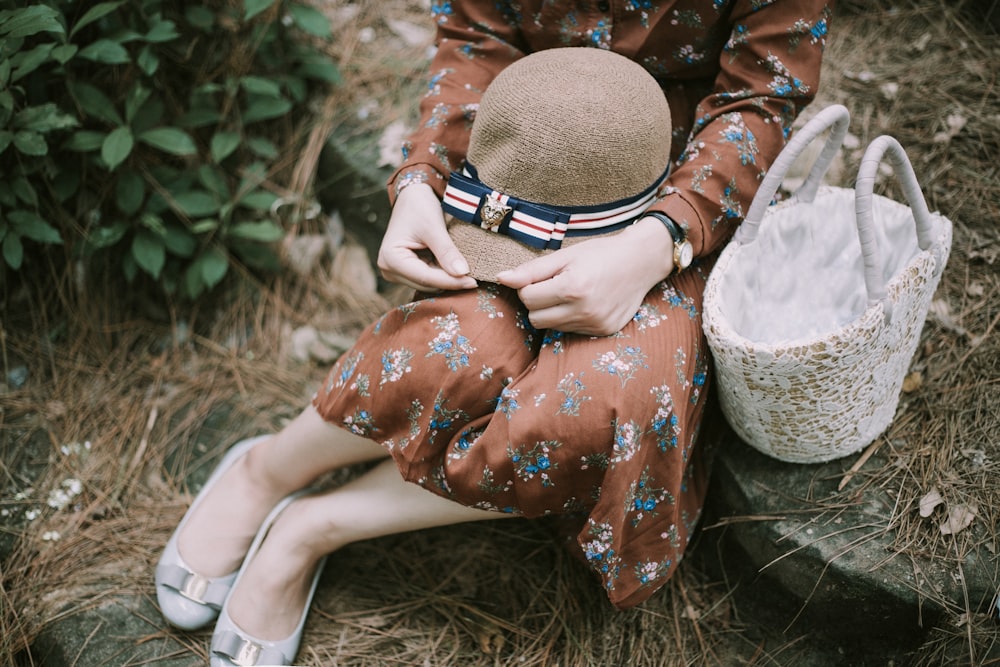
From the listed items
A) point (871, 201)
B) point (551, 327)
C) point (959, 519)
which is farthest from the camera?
point (959, 519)

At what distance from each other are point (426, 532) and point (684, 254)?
0.91 m

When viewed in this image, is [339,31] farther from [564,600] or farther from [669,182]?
[564,600]

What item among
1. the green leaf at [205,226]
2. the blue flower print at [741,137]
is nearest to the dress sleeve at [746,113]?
the blue flower print at [741,137]

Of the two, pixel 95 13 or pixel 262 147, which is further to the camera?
pixel 262 147

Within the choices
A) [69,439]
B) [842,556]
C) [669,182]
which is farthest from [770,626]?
[69,439]

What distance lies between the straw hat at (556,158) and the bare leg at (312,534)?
0.48m

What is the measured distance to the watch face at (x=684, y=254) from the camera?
120 cm

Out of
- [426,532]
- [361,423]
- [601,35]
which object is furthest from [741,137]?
[426,532]

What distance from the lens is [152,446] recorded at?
71.2 inches

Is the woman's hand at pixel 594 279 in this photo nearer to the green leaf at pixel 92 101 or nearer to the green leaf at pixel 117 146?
the green leaf at pixel 117 146

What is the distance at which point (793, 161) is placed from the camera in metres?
1.15

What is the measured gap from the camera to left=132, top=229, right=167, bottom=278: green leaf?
1.78m

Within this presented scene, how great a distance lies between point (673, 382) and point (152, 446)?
1.34 m

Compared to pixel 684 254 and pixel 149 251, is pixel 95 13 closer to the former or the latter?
pixel 149 251
